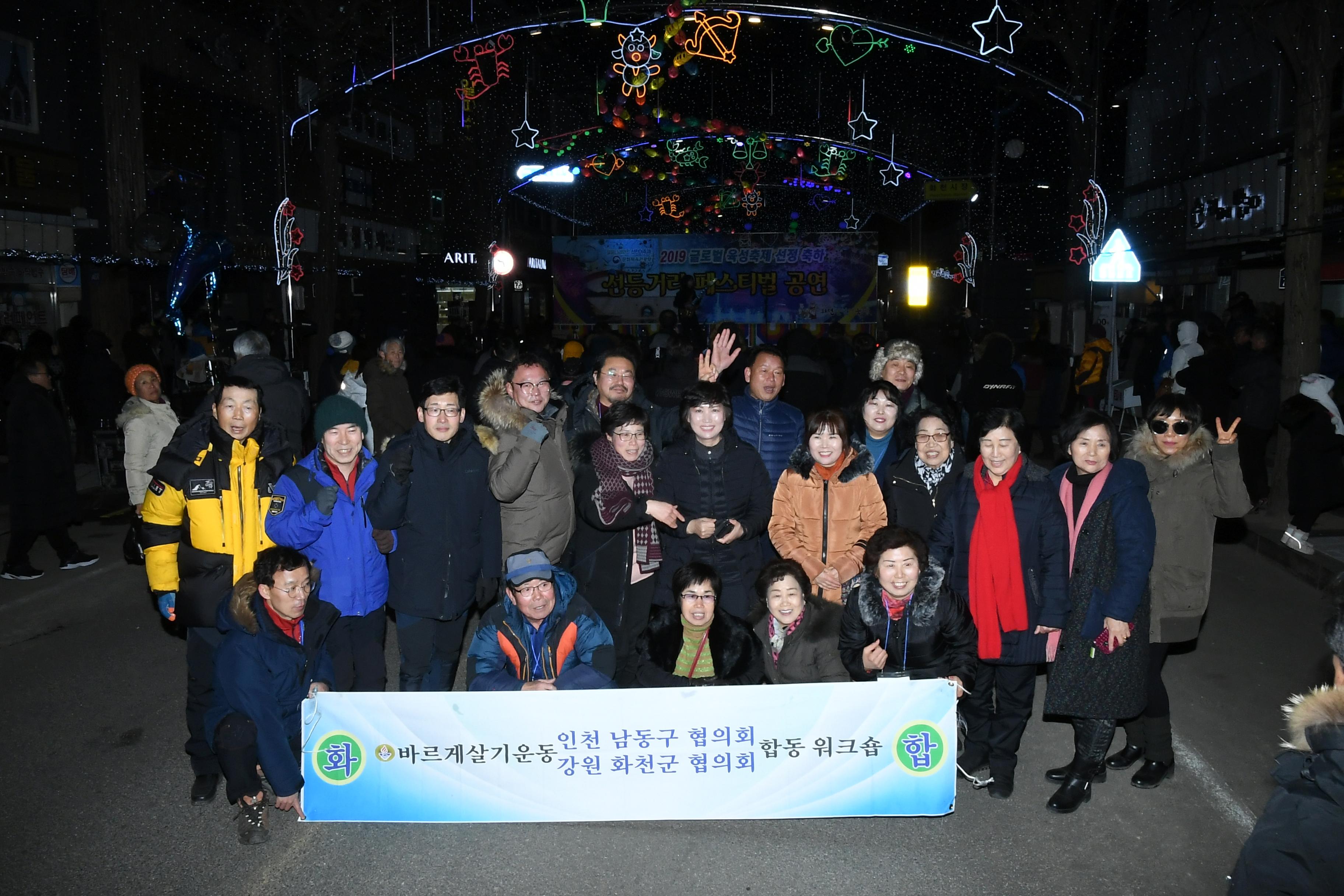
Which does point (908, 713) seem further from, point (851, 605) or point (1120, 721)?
point (1120, 721)

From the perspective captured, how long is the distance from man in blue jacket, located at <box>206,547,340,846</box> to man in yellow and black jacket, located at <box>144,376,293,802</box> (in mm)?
315

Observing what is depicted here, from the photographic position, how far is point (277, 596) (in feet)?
13.9

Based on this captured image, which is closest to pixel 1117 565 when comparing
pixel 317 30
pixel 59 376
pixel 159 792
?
pixel 159 792

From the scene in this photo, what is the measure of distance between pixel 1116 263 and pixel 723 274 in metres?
13.0

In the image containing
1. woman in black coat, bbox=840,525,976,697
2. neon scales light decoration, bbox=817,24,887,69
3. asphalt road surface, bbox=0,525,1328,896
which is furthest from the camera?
neon scales light decoration, bbox=817,24,887,69

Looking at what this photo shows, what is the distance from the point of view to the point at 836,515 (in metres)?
5.22

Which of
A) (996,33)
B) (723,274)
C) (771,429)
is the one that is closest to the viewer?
(771,429)

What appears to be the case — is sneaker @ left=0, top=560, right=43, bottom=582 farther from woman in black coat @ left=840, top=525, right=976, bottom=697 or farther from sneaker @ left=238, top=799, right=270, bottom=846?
woman in black coat @ left=840, top=525, right=976, bottom=697

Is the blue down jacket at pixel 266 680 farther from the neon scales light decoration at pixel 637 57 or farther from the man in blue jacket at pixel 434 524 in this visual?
the neon scales light decoration at pixel 637 57

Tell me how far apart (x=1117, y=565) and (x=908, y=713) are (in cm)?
115

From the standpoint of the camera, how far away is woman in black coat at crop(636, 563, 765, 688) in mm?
4695

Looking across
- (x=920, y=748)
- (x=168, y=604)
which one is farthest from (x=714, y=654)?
(x=168, y=604)

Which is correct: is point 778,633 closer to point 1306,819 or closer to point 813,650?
point 813,650

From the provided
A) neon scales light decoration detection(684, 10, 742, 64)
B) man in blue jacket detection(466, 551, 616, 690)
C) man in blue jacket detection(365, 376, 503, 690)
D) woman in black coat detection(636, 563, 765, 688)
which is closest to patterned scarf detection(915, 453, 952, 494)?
woman in black coat detection(636, 563, 765, 688)
